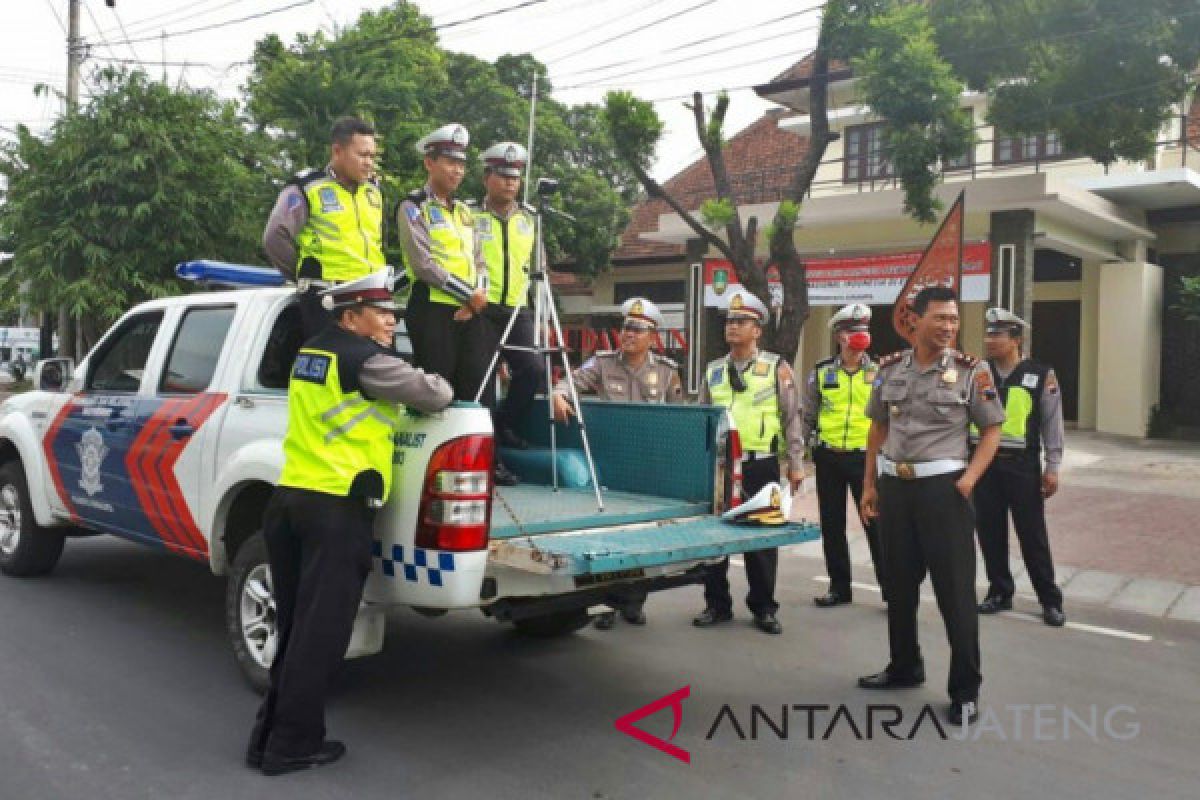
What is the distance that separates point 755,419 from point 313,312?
251 centimetres

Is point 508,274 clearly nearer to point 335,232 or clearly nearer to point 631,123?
point 335,232

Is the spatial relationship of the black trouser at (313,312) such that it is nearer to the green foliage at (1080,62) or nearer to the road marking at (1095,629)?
the road marking at (1095,629)

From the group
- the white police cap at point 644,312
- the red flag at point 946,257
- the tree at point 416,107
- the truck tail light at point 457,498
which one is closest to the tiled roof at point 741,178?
the tree at point 416,107

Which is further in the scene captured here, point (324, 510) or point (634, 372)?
point (634, 372)

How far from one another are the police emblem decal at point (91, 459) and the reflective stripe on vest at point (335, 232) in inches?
63.7

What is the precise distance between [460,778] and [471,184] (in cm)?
1508

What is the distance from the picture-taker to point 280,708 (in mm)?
3631

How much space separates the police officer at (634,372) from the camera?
19.0ft

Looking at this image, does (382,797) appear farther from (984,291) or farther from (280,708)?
(984,291)

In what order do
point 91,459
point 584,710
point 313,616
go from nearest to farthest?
point 313,616
point 584,710
point 91,459

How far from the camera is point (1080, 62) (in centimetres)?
1018

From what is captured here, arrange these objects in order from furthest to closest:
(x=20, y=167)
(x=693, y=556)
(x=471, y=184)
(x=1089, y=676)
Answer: (x=471, y=184)
(x=20, y=167)
(x=1089, y=676)
(x=693, y=556)

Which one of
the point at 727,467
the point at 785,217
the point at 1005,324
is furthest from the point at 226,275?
the point at 785,217

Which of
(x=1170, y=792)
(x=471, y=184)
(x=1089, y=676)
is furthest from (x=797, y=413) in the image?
(x=471, y=184)
